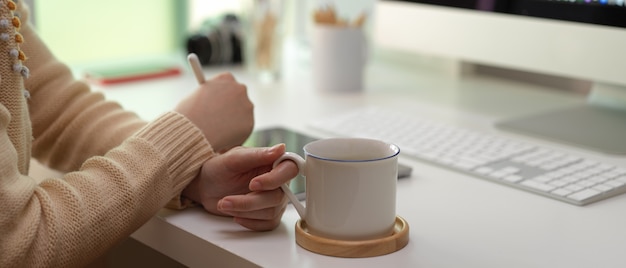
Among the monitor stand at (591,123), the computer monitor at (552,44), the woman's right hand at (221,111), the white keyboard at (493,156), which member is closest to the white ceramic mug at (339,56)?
the computer monitor at (552,44)

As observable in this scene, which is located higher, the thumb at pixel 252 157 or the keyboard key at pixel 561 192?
the thumb at pixel 252 157

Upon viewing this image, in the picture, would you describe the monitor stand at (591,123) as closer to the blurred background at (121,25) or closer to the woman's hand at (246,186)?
the woman's hand at (246,186)

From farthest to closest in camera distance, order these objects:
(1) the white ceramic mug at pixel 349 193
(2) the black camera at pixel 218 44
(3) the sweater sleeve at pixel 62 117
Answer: (2) the black camera at pixel 218 44, (3) the sweater sleeve at pixel 62 117, (1) the white ceramic mug at pixel 349 193

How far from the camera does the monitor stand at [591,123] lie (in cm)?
110

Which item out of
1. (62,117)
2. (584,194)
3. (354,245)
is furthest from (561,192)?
(62,117)

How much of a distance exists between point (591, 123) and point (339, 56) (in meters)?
0.45

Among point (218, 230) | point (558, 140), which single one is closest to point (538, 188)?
point (558, 140)

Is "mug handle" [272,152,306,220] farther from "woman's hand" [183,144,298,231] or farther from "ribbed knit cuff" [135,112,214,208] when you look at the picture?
"ribbed knit cuff" [135,112,214,208]

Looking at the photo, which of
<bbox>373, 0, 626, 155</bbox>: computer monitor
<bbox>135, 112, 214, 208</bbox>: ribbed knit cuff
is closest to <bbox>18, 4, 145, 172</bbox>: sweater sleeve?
<bbox>135, 112, 214, 208</bbox>: ribbed knit cuff

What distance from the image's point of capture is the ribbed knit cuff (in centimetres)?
85

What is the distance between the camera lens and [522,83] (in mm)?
1527

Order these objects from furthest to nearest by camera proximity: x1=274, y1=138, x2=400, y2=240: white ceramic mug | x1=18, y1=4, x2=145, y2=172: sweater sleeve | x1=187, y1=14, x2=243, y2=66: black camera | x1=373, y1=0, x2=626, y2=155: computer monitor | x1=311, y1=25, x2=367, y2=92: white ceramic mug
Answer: x1=187, y1=14, x2=243, y2=66: black camera, x1=311, y1=25, x2=367, y2=92: white ceramic mug, x1=373, y1=0, x2=626, y2=155: computer monitor, x1=18, y1=4, x2=145, y2=172: sweater sleeve, x1=274, y1=138, x2=400, y2=240: white ceramic mug

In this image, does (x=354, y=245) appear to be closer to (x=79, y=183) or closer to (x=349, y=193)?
(x=349, y=193)

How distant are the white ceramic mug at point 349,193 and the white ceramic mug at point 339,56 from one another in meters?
0.68
